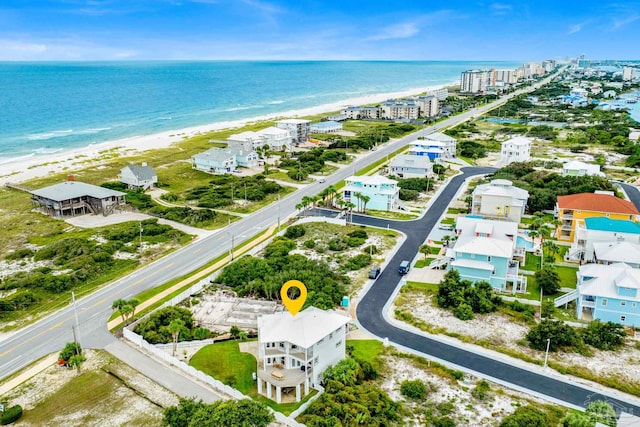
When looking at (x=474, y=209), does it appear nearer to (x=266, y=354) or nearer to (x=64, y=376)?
(x=266, y=354)

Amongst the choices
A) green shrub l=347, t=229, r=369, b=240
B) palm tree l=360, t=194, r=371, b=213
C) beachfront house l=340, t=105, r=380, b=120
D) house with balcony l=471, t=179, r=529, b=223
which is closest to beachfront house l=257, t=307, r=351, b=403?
green shrub l=347, t=229, r=369, b=240

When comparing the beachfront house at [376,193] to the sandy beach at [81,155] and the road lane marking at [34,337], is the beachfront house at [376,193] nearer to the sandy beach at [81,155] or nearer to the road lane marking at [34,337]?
the road lane marking at [34,337]

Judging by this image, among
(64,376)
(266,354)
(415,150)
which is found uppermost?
(415,150)

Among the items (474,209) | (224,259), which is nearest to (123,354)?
(224,259)

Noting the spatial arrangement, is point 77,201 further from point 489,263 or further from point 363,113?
point 363,113

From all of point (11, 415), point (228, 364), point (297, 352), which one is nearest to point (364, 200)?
Result: point (228, 364)

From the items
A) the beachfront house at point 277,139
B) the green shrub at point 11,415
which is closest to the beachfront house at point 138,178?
the beachfront house at point 277,139
